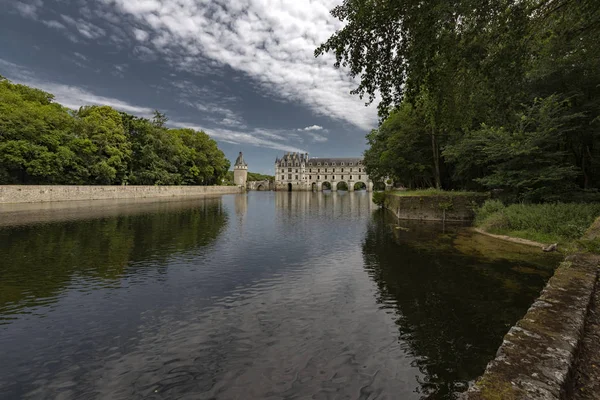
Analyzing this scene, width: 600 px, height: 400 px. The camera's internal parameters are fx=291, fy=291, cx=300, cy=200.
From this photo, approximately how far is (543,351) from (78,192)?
5300 cm

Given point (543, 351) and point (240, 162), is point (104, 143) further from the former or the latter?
point (240, 162)

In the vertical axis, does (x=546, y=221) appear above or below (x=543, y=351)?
above

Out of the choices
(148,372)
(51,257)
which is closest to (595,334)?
(148,372)

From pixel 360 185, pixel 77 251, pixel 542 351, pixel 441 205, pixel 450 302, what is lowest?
pixel 450 302

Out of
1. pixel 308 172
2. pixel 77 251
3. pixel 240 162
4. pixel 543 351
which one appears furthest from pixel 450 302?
pixel 308 172

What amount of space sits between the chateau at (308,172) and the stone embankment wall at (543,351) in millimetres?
129541

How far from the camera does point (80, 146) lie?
1783 inches

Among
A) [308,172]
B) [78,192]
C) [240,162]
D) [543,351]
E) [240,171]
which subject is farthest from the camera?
[308,172]

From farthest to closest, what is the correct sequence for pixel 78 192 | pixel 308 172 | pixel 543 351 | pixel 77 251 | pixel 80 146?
pixel 308 172, pixel 80 146, pixel 78 192, pixel 77 251, pixel 543 351

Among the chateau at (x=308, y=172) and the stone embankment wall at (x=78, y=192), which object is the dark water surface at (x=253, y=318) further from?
the chateau at (x=308, y=172)

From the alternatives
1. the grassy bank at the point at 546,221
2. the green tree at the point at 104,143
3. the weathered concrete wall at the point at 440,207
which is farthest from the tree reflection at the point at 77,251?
the green tree at the point at 104,143

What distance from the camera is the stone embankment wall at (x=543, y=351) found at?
8.73 ft

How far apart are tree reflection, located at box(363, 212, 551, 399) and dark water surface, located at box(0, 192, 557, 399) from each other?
0.14 feet

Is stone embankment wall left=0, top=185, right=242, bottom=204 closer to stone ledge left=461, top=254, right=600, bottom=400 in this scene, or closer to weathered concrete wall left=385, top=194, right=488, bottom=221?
weathered concrete wall left=385, top=194, right=488, bottom=221
